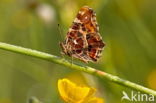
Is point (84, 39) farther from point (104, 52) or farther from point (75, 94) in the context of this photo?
point (104, 52)

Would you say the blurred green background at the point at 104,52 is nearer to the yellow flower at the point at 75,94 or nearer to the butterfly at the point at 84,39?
the butterfly at the point at 84,39

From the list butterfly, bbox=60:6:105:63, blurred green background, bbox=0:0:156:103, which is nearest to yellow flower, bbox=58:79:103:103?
butterfly, bbox=60:6:105:63

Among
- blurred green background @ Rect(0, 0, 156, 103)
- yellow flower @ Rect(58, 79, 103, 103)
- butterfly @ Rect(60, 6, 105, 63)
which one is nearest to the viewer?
yellow flower @ Rect(58, 79, 103, 103)

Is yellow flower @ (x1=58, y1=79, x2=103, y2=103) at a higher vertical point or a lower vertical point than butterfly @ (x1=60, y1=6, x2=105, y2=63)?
lower

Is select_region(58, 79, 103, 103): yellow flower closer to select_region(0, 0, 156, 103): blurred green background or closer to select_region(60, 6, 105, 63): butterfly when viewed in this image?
select_region(60, 6, 105, 63): butterfly

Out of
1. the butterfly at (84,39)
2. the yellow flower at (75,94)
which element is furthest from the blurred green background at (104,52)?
the yellow flower at (75,94)

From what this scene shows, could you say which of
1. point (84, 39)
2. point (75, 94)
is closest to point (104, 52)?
point (84, 39)
